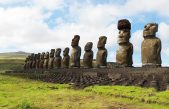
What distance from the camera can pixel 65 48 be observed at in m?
33.7

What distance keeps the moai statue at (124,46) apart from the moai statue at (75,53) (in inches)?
317

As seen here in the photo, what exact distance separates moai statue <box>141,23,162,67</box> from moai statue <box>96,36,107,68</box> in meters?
5.54

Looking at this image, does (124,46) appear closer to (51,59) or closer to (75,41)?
(75,41)

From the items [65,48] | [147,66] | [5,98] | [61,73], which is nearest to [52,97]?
[5,98]

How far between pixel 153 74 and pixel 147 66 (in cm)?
117

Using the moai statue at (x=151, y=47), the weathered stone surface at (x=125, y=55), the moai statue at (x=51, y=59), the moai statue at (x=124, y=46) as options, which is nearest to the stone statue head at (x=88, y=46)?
the moai statue at (x=124, y=46)

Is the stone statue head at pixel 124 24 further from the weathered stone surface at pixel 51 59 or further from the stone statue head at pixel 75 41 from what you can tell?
the weathered stone surface at pixel 51 59

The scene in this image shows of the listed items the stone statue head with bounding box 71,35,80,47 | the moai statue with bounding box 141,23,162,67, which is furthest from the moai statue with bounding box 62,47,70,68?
the moai statue with bounding box 141,23,162,67

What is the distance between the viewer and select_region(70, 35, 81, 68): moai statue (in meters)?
29.9

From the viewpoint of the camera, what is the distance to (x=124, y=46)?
21953mm

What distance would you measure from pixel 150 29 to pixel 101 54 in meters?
6.05

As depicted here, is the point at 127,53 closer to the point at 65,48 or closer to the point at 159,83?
the point at 159,83

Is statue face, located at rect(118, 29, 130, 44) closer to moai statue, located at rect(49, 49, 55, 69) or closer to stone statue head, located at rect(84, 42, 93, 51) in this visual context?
stone statue head, located at rect(84, 42, 93, 51)

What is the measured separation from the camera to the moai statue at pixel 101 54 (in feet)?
82.2
